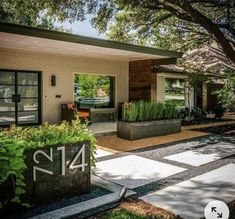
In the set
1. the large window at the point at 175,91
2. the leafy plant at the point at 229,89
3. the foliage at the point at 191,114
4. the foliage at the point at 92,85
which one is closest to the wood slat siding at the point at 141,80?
the foliage at the point at 92,85

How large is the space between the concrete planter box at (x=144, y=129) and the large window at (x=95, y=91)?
408 centimetres

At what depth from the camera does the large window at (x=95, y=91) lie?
1427 cm

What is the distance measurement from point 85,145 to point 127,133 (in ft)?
17.6

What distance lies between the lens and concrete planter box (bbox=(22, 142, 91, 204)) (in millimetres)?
4207

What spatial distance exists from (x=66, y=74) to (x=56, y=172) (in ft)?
28.8

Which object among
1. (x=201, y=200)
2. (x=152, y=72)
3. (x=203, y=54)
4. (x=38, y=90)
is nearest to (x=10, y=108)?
(x=38, y=90)

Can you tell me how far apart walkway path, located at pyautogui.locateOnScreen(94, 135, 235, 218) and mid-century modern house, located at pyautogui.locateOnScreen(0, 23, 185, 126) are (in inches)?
158

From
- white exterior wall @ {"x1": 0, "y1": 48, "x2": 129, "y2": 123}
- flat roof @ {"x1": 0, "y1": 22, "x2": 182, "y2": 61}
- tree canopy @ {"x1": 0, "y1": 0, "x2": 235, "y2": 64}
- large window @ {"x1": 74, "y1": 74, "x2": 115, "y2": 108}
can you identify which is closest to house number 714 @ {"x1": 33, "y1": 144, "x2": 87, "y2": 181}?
tree canopy @ {"x1": 0, "y1": 0, "x2": 235, "y2": 64}

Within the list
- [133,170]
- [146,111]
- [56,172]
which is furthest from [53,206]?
[146,111]

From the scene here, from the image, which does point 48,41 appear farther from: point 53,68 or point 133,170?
point 133,170

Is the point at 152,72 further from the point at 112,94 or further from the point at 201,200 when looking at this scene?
the point at 201,200

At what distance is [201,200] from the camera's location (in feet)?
15.5

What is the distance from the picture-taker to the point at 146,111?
34.8 feet

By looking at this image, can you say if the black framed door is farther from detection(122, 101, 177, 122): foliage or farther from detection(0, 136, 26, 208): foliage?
detection(0, 136, 26, 208): foliage
